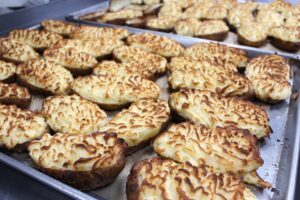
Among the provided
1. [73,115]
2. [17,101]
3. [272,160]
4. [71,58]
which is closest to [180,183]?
[272,160]

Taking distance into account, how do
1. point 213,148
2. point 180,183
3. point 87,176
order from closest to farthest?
1. point 180,183
2. point 87,176
3. point 213,148

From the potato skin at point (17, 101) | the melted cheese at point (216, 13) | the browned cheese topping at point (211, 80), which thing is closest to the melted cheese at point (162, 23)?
the melted cheese at point (216, 13)

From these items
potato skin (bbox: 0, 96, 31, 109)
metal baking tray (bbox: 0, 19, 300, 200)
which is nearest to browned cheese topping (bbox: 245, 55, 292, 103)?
metal baking tray (bbox: 0, 19, 300, 200)

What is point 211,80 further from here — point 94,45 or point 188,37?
point 94,45

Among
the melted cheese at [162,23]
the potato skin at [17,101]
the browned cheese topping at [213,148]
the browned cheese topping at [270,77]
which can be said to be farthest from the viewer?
the melted cheese at [162,23]

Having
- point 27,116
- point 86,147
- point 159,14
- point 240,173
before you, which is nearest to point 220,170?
point 240,173

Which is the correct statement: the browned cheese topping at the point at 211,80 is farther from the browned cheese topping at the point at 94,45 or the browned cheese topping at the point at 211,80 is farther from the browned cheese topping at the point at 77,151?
the browned cheese topping at the point at 77,151
